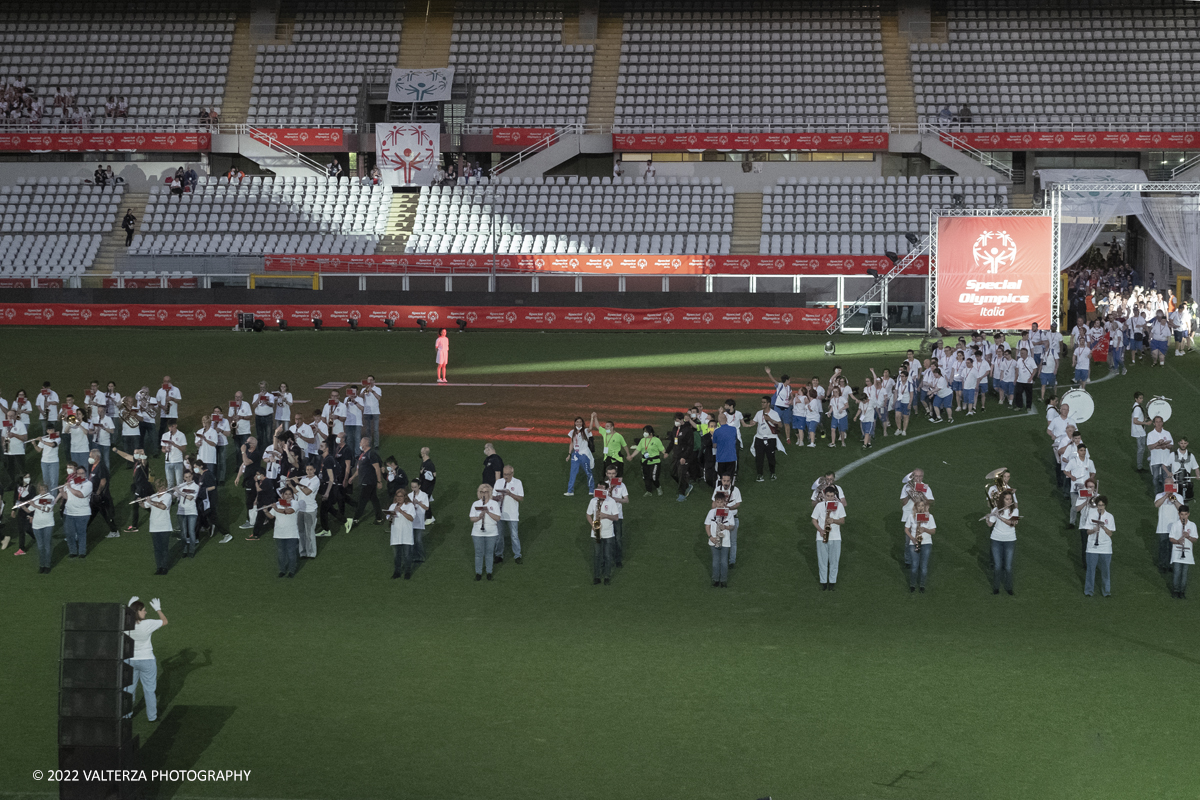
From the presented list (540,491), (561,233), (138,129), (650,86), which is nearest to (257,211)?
(138,129)

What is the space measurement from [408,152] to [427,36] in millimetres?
8046

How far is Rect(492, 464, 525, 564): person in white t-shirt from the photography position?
742 inches

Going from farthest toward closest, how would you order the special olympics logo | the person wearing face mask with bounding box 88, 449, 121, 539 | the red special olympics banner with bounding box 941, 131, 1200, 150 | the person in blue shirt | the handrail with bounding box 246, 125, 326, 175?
the handrail with bounding box 246, 125, 326, 175 → the red special olympics banner with bounding box 941, 131, 1200, 150 → the special olympics logo → the person in blue shirt → the person wearing face mask with bounding box 88, 449, 121, 539

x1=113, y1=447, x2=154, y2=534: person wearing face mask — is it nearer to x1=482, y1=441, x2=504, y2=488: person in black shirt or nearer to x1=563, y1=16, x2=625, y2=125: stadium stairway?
x1=482, y1=441, x2=504, y2=488: person in black shirt

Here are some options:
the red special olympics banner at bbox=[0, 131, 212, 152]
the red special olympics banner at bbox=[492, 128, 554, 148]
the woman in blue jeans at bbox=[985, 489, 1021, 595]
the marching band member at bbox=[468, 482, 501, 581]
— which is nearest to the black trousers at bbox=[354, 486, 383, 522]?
the marching band member at bbox=[468, 482, 501, 581]

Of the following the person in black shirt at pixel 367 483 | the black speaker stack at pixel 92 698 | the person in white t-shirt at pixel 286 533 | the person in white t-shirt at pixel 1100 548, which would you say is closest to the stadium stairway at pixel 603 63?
the person in black shirt at pixel 367 483

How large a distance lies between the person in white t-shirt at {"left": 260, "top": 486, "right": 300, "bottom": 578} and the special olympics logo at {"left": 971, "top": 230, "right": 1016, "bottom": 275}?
67.4 ft

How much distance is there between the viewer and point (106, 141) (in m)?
51.2

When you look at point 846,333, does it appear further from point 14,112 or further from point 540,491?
point 14,112

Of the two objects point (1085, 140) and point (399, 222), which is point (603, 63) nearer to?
point (399, 222)

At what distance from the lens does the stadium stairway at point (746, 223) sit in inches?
1787

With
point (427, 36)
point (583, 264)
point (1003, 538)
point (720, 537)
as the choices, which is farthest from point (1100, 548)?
point (427, 36)

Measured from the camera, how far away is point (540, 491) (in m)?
22.7

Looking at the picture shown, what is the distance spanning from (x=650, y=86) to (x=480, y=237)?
37.9 feet
